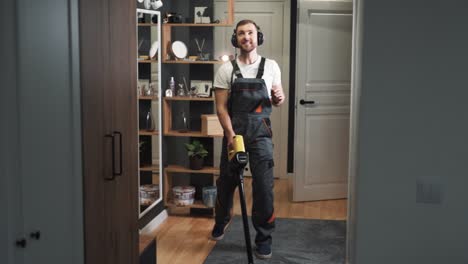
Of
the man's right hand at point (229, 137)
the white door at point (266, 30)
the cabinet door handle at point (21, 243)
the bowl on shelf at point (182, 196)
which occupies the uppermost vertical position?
the white door at point (266, 30)

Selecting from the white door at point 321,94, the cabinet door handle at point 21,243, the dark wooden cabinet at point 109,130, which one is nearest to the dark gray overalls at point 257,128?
the dark wooden cabinet at point 109,130

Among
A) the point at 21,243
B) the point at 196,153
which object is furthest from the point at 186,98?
the point at 21,243

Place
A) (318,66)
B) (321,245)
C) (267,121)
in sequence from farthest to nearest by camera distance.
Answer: (318,66) → (321,245) → (267,121)

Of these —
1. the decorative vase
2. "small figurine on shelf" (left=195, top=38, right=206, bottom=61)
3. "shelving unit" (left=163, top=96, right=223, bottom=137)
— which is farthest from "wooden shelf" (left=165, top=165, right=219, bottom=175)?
"small figurine on shelf" (left=195, top=38, right=206, bottom=61)

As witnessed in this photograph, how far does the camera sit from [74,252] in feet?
7.72

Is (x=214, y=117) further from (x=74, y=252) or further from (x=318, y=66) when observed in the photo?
(x=74, y=252)

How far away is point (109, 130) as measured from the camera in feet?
8.48

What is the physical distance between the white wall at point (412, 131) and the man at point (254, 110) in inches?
74.3

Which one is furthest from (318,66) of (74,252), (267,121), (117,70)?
(74,252)

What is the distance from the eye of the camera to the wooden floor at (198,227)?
170 inches

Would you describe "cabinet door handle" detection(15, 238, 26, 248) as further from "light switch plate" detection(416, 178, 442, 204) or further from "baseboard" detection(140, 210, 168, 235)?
"baseboard" detection(140, 210, 168, 235)

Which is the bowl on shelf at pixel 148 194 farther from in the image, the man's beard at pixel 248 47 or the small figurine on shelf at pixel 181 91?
the man's beard at pixel 248 47

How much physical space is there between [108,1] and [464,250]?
1.70m

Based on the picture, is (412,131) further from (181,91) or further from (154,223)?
(181,91)
